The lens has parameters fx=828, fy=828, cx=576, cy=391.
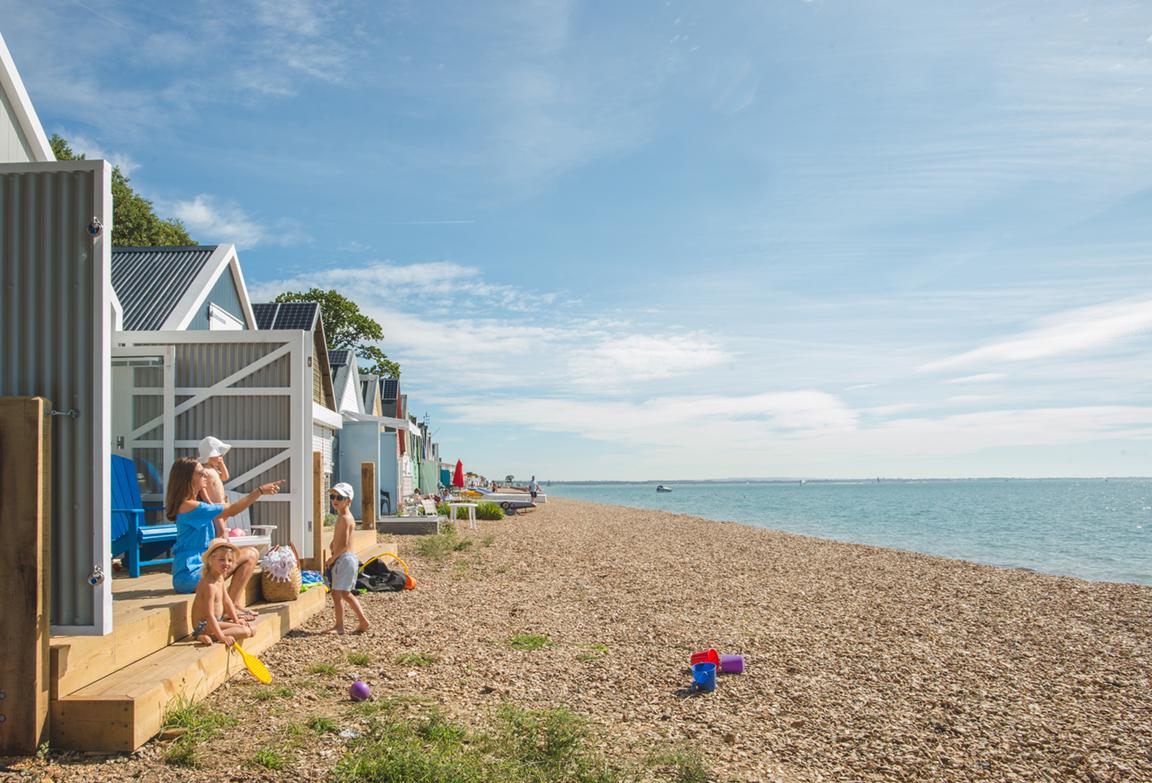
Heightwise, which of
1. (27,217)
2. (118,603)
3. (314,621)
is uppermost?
(27,217)

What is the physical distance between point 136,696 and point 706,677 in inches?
161

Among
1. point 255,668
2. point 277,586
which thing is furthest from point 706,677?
point 277,586

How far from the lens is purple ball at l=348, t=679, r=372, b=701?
577cm

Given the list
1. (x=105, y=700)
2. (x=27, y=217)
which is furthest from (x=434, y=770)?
(x=27, y=217)

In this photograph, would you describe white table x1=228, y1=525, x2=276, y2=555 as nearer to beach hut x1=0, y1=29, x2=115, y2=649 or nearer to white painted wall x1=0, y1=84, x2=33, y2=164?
beach hut x1=0, y1=29, x2=115, y2=649

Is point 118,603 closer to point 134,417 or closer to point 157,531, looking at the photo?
point 157,531

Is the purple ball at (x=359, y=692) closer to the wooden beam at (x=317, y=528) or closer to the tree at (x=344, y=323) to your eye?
the wooden beam at (x=317, y=528)

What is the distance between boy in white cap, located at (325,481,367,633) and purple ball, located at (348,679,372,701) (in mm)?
2101

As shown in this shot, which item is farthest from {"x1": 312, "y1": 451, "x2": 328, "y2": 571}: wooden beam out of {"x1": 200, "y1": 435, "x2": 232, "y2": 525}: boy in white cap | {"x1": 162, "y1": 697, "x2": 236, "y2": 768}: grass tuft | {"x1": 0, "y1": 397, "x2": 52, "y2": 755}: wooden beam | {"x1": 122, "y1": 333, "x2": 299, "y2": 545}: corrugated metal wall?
{"x1": 0, "y1": 397, "x2": 52, "y2": 755}: wooden beam

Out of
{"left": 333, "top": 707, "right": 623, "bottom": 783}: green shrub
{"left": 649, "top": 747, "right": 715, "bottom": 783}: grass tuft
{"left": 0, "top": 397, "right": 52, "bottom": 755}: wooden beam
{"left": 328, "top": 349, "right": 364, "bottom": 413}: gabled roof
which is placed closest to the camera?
{"left": 0, "top": 397, "right": 52, "bottom": 755}: wooden beam

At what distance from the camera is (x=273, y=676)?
623cm

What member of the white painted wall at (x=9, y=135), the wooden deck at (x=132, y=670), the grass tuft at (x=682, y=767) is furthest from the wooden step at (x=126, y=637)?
the white painted wall at (x=9, y=135)

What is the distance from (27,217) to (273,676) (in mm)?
3617

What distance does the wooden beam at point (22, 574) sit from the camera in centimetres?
412
